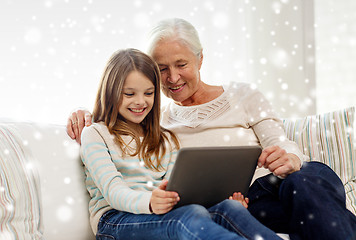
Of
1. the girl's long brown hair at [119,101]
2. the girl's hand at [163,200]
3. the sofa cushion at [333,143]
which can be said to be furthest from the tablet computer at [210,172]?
the sofa cushion at [333,143]

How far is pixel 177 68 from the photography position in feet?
5.10

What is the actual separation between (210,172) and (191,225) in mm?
154

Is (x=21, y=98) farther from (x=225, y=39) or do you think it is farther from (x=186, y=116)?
(x=225, y=39)

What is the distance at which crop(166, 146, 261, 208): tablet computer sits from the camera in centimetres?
101

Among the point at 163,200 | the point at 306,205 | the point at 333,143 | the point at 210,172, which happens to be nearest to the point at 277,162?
the point at 306,205

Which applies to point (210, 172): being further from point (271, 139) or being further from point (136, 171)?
point (271, 139)

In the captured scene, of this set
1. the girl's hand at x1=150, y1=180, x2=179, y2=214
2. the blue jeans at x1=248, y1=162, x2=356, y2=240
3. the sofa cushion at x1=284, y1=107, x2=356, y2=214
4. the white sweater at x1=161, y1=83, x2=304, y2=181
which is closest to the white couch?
the girl's hand at x1=150, y1=180, x2=179, y2=214

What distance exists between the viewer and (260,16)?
2.64 meters

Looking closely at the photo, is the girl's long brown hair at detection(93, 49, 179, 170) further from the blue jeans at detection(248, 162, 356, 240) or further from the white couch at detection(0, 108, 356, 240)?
the blue jeans at detection(248, 162, 356, 240)

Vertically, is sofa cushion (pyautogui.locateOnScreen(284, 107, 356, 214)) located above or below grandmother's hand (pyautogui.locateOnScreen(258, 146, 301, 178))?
below

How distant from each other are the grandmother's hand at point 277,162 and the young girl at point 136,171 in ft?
0.45

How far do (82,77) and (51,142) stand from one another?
33.2 inches

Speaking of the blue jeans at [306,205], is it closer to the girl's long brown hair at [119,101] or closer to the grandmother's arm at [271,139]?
the grandmother's arm at [271,139]

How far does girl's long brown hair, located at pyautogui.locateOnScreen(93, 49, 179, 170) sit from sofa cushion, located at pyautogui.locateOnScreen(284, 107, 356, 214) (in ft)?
2.00
